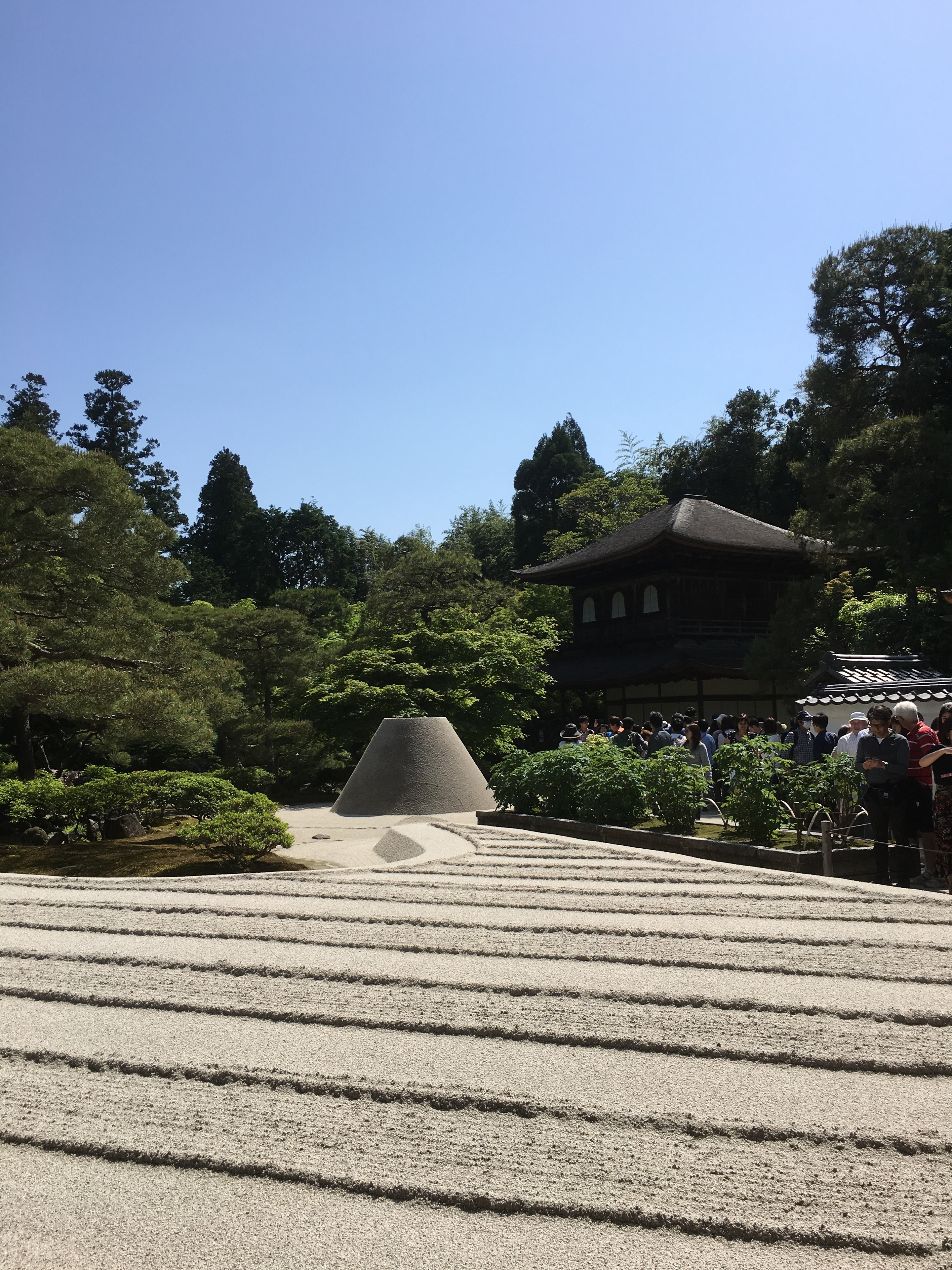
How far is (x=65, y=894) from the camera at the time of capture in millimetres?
6637

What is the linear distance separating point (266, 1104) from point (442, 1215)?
30.8 inches

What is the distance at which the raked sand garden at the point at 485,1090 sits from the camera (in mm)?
2164

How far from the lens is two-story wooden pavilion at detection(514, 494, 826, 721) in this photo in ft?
72.5

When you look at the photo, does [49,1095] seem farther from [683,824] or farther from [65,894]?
[683,824]

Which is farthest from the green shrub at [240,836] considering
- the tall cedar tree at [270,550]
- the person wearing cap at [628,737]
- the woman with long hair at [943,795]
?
the tall cedar tree at [270,550]

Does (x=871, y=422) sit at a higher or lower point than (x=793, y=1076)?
higher

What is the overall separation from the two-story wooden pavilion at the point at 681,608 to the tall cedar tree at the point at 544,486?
16925 millimetres

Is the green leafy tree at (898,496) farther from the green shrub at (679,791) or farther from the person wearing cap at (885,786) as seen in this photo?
the person wearing cap at (885,786)

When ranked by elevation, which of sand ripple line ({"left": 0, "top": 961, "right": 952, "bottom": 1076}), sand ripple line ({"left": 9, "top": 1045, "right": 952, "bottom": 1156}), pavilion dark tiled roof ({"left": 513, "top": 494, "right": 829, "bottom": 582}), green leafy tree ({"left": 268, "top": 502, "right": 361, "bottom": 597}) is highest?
green leafy tree ({"left": 268, "top": 502, "right": 361, "bottom": 597})

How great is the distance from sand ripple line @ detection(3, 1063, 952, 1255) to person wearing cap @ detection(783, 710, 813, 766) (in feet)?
20.4

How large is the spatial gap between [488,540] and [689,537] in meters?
26.3

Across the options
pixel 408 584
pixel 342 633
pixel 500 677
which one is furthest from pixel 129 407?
pixel 500 677

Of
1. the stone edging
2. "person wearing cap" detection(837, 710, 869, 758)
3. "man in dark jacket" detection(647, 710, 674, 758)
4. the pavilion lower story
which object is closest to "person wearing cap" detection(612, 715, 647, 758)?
"man in dark jacket" detection(647, 710, 674, 758)

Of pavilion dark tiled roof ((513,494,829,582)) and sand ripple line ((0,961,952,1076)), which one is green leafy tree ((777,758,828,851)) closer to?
sand ripple line ((0,961,952,1076))
